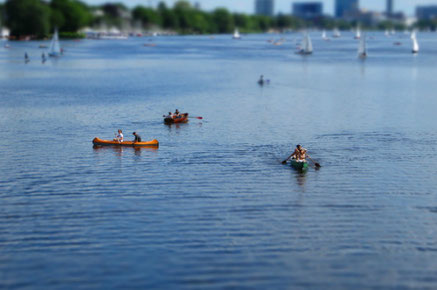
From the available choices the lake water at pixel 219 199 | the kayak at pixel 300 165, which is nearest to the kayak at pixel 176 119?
the lake water at pixel 219 199

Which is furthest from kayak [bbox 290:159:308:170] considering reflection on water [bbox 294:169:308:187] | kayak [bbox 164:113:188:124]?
kayak [bbox 164:113:188:124]

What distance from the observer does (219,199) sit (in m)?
43.5

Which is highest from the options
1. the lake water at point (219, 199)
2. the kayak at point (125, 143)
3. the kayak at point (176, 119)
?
the kayak at point (176, 119)

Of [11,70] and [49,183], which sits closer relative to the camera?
[49,183]

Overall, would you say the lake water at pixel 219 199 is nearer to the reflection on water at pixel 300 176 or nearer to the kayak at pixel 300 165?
the reflection on water at pixel 300 176

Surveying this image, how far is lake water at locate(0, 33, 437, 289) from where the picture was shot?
3164 cm

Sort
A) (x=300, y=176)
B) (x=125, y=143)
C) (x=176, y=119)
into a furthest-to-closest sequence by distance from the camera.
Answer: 1. (x=176, y=119)
2. (x=125, y=143)
3. (x=300, y=176)

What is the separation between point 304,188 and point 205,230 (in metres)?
12.3

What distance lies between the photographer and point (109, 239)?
117ft

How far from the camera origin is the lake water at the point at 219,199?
104 ft

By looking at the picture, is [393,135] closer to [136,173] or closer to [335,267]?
[136,173]

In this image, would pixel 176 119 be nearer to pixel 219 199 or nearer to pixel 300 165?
pixel 300 165

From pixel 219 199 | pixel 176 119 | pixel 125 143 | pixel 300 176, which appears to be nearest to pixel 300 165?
pixel 300 176

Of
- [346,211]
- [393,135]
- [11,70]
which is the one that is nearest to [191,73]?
[11,70]
